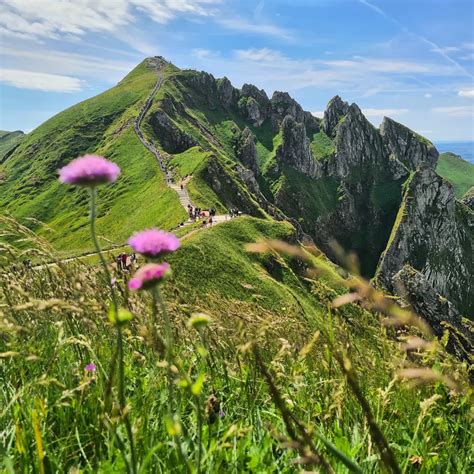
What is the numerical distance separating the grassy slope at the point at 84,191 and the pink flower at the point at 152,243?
65549mm

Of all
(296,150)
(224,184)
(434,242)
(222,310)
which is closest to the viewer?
(222,310)

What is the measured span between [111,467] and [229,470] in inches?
25.4

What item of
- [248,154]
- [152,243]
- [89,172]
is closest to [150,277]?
[152,243]

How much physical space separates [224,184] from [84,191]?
39619 mm

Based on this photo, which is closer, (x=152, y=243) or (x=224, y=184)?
(x=152, y=243)

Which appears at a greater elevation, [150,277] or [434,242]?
[150,277]

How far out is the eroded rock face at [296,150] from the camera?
603 feet

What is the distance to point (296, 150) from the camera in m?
184

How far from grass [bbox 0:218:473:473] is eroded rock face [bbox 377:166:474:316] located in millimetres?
Result: 153375

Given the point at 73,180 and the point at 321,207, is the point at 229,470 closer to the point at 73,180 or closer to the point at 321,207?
the point at 73,180

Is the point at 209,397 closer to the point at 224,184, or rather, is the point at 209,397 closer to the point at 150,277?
the point at 150,277

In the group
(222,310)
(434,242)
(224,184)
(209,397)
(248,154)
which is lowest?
(434,242)

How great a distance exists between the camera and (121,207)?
96.9 meters

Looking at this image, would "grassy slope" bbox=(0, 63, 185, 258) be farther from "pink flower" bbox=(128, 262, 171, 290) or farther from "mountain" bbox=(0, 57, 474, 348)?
"pink flower" bbox=(128, 262, 171, 290)
